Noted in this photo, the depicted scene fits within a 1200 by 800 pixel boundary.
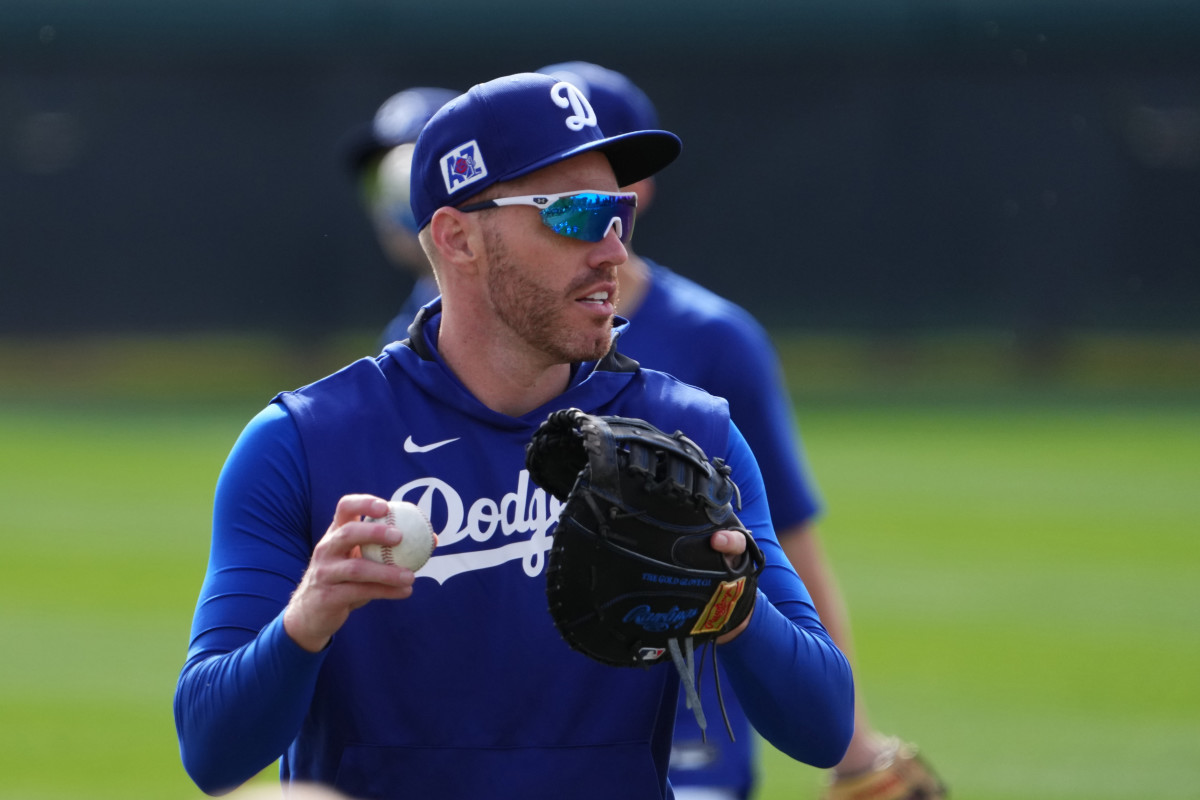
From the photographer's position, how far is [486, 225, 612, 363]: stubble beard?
3.01m

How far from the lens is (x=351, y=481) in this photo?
9.55ft

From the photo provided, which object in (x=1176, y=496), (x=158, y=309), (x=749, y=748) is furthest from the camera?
(x=158, y=309)

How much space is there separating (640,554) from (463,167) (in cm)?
84

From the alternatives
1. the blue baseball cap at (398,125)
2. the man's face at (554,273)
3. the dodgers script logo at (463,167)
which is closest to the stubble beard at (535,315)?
the man's face at (554,273)

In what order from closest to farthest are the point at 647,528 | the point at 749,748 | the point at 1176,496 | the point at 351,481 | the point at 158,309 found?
1. the point at 647,528
2. the point at 351,481
3. the point at 749,748
4. the point at 1176,496
5. the point at 158,309

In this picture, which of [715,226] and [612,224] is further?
[715,226]

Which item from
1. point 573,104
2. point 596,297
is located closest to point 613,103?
point 573,104

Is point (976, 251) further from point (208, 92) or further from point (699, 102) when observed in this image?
point (208, 92)

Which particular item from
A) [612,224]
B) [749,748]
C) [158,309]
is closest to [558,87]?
[612,224]

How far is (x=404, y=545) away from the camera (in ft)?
8.24

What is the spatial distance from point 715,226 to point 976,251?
3.36 m

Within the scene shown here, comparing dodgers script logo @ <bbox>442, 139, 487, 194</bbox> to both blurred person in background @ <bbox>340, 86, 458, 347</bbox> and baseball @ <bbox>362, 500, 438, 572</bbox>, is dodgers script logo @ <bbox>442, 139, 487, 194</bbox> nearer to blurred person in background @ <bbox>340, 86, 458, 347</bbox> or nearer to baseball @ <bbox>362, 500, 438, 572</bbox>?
baseball @ <bbox>362, 500, 438, 572</bbox>

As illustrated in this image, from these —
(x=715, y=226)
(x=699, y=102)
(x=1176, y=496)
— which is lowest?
(x=1176, y=496)

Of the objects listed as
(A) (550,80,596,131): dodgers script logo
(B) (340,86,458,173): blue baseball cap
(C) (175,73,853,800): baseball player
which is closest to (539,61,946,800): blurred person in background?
(A) (550,80,596,131): dodgers script logo
